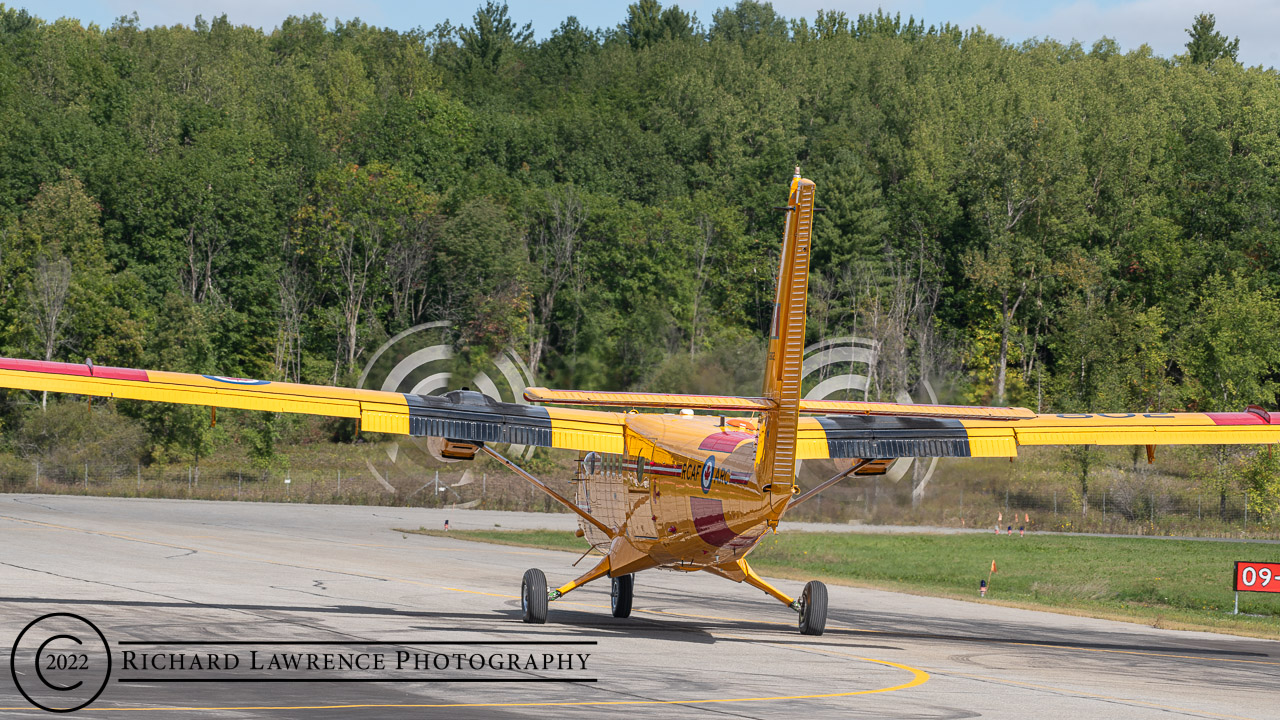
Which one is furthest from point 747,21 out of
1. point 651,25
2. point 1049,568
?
point 1049,568

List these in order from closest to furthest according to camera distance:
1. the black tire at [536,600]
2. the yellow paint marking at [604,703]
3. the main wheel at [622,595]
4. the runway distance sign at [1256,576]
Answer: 1. the yellow paint marking at [604,703]
2. the black tire at [536,600]
3. the main wheel at [622,595]
4. the runway distance sign at [1256,576]

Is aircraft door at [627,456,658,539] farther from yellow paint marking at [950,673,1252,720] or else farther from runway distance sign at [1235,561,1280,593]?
runway distance sign at [1235,561,1280,593]

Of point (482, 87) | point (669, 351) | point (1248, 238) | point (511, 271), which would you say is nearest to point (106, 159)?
point (511, 271)

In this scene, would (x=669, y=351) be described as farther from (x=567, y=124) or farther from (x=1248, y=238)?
(x=567, y=124)

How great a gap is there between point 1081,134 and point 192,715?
3574 inches

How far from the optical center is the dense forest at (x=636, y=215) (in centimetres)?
6481

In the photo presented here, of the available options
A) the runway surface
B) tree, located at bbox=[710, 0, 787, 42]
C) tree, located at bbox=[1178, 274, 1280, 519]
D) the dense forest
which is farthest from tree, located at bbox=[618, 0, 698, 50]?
the runway surface

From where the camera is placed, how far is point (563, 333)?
65438 mm

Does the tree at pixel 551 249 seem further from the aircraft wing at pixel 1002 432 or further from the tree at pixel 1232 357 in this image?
the aircraft wing at pixel 1002 432

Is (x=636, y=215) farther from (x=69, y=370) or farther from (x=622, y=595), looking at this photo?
(x=69, y=370)

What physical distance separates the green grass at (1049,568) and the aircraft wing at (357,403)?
533 inches

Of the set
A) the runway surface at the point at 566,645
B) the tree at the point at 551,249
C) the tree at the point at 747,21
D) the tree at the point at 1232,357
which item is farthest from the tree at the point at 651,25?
the runway surface at the point at 566,645

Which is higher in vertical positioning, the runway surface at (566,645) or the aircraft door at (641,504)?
the aircraft door at (641,504)

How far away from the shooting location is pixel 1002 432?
19016mm
